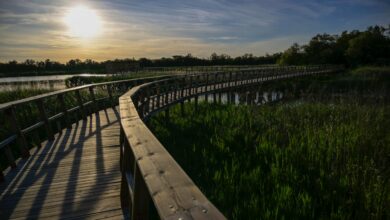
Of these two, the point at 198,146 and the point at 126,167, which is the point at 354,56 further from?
the point at 126,167

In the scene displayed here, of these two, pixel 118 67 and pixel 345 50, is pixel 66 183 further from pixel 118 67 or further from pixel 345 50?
pixel 345 50

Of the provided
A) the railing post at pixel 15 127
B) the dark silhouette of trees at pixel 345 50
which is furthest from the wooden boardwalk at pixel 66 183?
the dark silhouette of trees at pixel 345 50

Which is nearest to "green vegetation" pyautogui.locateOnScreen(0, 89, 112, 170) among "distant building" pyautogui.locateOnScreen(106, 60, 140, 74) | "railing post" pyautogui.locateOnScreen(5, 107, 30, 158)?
"railing post" pyautogui.locateOnScreen(5, 107, 30, 158)

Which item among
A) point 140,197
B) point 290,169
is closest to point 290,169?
point 290,169

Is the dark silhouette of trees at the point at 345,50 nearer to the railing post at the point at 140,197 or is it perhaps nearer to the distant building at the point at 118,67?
the distant building at the point at 118,67

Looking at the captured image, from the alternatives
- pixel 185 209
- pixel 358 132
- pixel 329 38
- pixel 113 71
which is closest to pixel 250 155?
pixel 358 132

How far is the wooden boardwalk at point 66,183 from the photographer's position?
3.73m

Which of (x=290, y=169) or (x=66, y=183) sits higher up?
(x=66, y=183)

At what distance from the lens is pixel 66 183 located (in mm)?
4613

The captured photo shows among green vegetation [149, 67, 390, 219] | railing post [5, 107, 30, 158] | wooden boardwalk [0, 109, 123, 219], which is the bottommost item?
green vegetation [149, 67, 390, 219]

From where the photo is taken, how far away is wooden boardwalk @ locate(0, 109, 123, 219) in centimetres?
373

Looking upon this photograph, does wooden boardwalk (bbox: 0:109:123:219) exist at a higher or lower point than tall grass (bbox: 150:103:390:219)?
higher

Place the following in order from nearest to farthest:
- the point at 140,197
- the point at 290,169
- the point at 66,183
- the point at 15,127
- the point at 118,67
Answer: the point at 140,197 → the point at 66,183 → the point at 15,127 → the point at 290,169 → the point at 118,67

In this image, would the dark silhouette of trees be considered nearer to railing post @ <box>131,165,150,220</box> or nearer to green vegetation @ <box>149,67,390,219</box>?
green vegetation @ <box>149,67,390,219</box>
